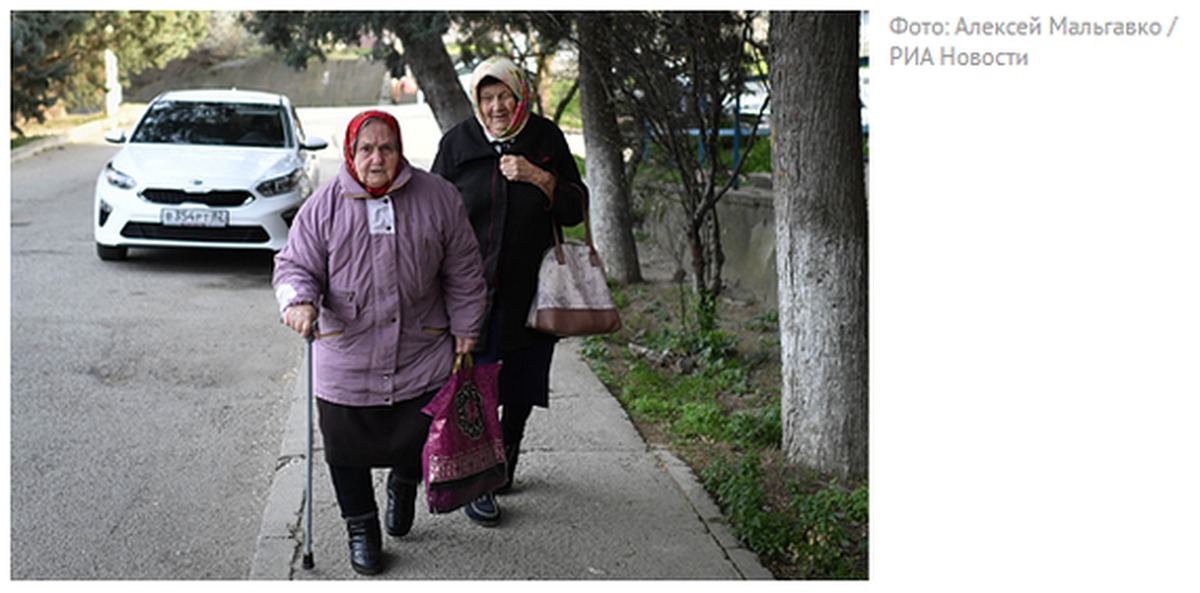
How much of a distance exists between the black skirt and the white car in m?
7.11

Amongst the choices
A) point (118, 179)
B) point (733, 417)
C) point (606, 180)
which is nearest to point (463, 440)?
point (733, 417)

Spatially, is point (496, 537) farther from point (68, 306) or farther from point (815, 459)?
point (68, 306)

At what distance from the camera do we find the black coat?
5.00 metres

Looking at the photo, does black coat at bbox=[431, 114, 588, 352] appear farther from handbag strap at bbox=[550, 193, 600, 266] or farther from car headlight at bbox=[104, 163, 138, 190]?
car headlight at bbox=[104, 163, 138, 190]

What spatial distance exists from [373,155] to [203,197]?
7.44 meters

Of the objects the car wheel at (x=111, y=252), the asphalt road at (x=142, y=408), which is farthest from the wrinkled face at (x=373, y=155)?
the car wheel at (x=111, y=252)

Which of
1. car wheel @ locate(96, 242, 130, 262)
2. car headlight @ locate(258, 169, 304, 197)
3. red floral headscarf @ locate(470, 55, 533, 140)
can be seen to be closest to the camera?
red floral headscarf @ locate(470, 55, 533, 140)

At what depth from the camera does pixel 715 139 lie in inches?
327

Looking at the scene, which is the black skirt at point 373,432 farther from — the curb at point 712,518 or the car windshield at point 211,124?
the car windshield at point 211,124

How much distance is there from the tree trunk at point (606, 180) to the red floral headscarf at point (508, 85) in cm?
505

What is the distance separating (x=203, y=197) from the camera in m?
A: 11.2

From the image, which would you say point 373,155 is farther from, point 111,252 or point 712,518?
point 111,252

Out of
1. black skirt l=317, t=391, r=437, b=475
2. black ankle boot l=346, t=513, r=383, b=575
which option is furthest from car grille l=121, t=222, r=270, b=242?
black ankle boot l=346, t=513, r=383, b=575

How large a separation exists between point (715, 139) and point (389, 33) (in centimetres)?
536
